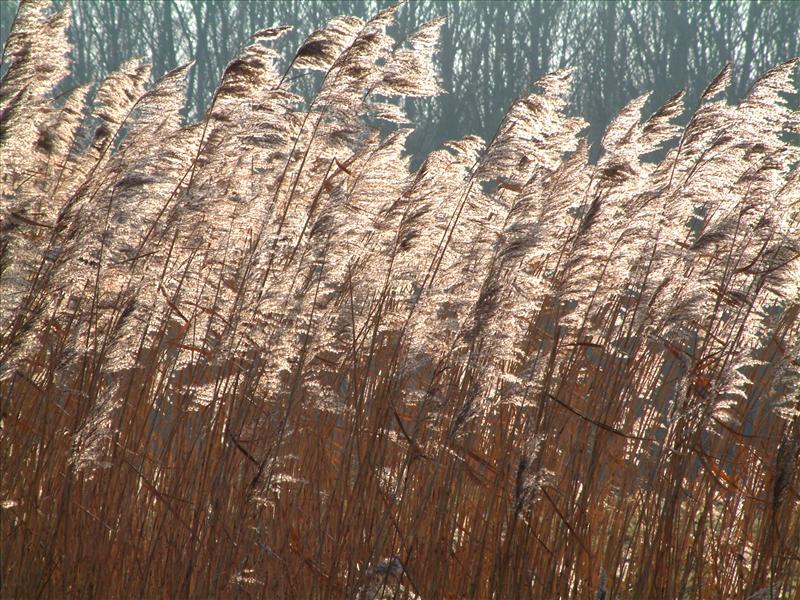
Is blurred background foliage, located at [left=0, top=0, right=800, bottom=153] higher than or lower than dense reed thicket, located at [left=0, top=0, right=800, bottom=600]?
higher

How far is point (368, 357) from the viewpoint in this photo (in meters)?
3.42

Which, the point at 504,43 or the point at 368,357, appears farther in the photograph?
the point at 504,43

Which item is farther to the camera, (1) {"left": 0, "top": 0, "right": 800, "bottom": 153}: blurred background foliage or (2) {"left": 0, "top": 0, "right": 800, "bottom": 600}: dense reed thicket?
(1) {"left": 0, "top": 0, "right": 800, "bottom": 153}: blurred background foliage

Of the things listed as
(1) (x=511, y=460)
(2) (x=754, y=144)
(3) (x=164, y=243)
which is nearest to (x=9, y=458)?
(3) (x=164, y=243)

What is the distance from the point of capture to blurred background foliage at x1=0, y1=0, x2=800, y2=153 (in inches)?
885

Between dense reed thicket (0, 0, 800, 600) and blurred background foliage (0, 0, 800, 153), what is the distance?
18.3m

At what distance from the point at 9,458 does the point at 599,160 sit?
266 centimetres

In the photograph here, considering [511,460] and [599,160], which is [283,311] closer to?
[511,460]

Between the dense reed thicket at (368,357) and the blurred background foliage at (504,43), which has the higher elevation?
the blurred background foliage at (504,43)

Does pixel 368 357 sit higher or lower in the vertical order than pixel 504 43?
lower

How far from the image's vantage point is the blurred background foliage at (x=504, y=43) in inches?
885

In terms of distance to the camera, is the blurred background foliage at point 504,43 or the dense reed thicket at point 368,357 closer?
the dense reed thicket at point 368,357

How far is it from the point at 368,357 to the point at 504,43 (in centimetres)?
2430

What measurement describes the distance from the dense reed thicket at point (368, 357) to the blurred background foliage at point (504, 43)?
18.3m
